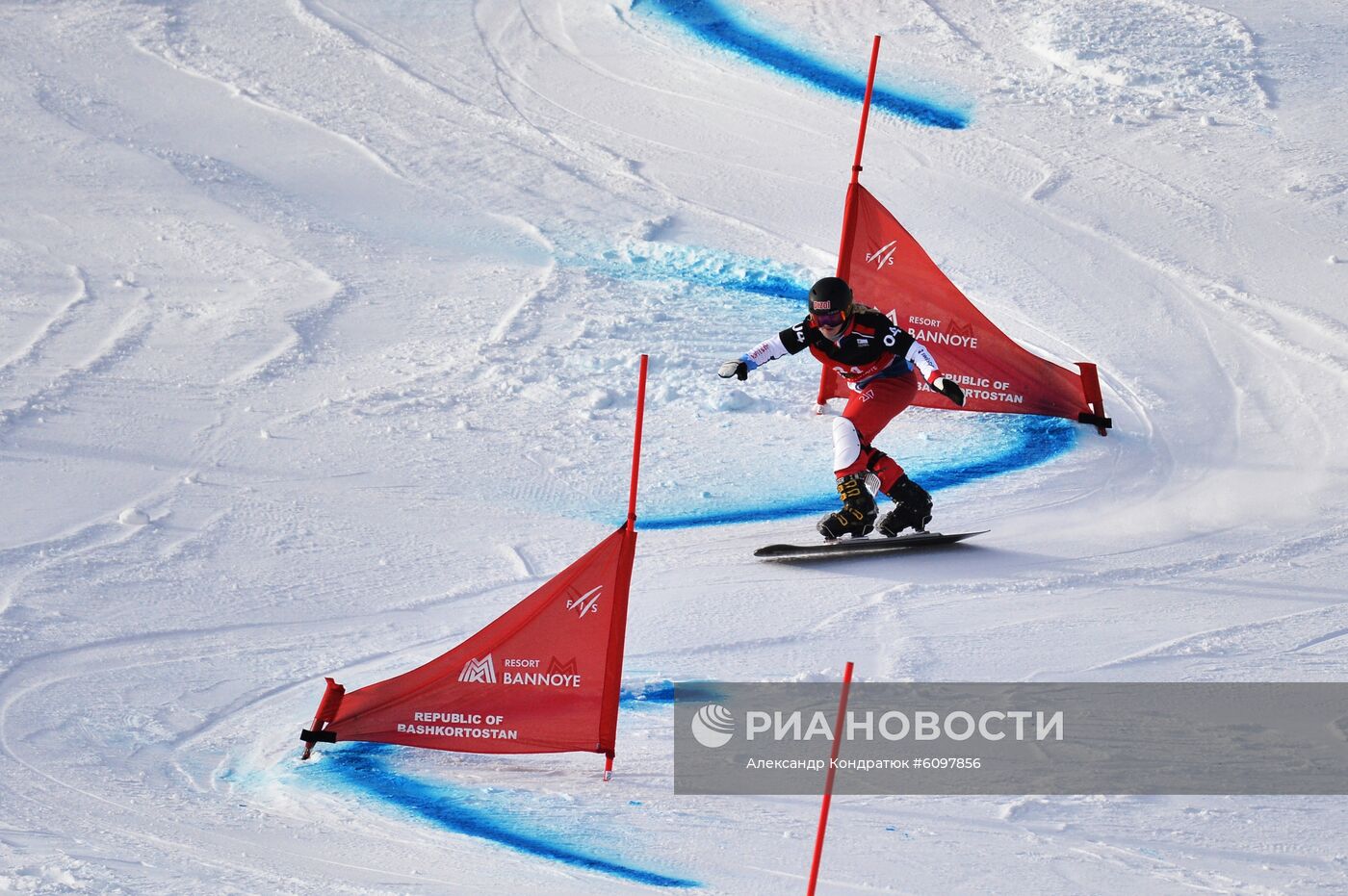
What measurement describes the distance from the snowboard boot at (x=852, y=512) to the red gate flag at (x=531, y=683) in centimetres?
197

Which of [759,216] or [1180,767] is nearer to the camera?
[1180,767]

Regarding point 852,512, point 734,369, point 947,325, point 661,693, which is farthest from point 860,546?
point 947,325

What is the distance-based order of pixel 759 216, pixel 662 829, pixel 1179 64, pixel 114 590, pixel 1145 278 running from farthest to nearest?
pixel 1179 64 < pixel 759 216 < pixel 1145 278 < pixel 114 590 < pixel 662 829

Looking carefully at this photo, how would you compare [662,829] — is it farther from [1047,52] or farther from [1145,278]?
[1047,52]

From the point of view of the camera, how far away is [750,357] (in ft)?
23.9

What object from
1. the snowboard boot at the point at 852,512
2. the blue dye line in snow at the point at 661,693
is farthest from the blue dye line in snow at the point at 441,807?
the snowboard boot at the point at 852,512

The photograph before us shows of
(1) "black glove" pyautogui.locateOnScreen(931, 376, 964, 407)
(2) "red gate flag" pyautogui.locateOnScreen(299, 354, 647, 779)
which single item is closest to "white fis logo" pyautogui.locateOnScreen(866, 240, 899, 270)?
(1) "black glove" pyautogui.locateOnScreen(931, 376, 964, 407)

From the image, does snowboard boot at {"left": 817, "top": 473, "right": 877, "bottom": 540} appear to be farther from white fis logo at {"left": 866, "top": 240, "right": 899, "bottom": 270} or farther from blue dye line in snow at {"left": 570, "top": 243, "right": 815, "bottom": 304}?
blue dye line in snow at {"left": 570, "top": 243, "right": 815, "bottom": 304}

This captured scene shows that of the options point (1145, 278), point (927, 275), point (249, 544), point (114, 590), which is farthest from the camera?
point (1145, 278)

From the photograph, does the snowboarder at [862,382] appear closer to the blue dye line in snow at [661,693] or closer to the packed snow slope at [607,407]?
the packed snow slope at [607,407]

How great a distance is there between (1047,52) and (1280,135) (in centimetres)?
214

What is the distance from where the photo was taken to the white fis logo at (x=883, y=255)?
8.24 m

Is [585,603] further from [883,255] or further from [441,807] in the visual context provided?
[883,255]

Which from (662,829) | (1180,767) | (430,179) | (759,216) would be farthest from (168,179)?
(1180,767)
